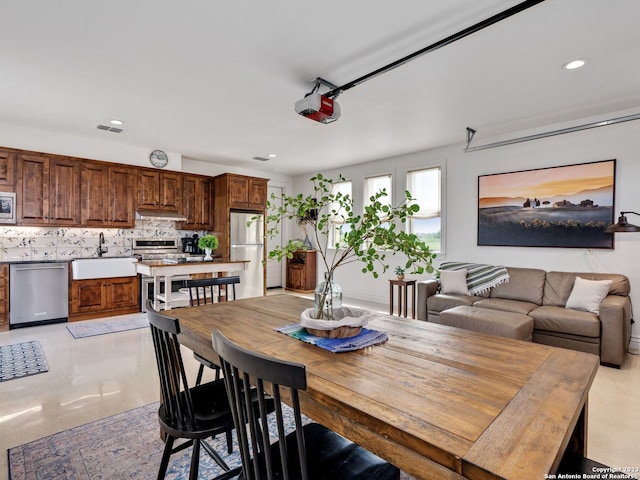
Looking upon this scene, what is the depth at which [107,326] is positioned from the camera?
463cm

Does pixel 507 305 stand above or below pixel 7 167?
below

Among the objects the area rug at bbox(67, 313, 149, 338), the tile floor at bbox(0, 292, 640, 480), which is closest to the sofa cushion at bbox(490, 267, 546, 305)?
the tile floor at bbox(0, 292, 640, 480)

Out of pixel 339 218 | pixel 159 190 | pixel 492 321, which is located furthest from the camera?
pixel 339 218

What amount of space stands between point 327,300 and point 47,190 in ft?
16.3

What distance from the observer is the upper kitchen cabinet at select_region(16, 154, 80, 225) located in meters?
4.59

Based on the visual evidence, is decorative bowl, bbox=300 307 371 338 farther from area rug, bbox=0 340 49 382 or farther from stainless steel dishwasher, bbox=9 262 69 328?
stainless steel dishwasher, bbox=9 262 69 328

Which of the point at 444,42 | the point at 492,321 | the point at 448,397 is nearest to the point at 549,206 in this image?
the point at 492,321

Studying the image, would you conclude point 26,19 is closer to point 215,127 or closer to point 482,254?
point 215,127

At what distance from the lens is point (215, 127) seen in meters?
4.62

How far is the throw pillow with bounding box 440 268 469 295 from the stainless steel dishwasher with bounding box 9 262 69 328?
5.16 meters

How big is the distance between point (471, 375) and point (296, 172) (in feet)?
22.8

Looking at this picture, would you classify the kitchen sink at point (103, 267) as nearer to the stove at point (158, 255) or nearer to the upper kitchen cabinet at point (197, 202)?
the stove at point (158, 255)

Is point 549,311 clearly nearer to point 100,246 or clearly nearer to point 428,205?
point 428,205

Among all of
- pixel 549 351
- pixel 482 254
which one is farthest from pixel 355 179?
pixel 549 351
